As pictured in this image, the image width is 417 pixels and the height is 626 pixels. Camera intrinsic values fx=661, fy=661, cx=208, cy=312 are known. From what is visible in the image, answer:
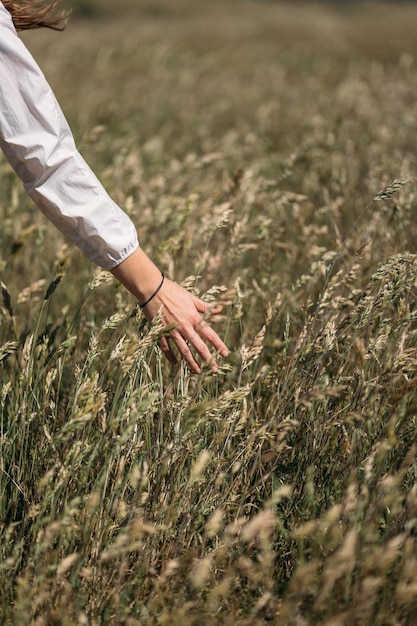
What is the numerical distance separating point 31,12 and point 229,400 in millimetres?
1349

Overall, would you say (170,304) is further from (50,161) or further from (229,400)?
(50,161)

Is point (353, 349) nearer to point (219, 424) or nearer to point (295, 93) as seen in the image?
point (219, 424)

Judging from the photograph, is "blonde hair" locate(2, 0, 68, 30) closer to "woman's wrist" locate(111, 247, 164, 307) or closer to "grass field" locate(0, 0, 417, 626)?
"grass field" locate(0, 0, 417, 626)

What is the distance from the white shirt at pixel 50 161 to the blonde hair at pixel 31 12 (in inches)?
17.7

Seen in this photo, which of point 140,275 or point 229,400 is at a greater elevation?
point 140,275

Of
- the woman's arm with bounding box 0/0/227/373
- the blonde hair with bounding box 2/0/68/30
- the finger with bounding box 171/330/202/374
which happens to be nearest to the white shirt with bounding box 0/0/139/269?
the woman's arm with bounding box 0/0/227/373

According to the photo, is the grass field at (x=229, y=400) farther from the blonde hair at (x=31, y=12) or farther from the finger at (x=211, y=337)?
the blonde hair at (x=31, y=12)

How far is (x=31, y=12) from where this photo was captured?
2037 millimetres

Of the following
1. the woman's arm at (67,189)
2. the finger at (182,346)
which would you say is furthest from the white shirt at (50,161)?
the finger at (182,346)

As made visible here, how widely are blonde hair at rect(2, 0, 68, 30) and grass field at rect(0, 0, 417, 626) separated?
2.22 ft

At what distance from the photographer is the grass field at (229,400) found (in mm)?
1374

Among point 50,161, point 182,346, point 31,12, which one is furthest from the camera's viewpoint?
point 31,12

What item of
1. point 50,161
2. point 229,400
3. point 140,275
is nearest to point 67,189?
point 50,161

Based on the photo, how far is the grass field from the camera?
1374 mm
